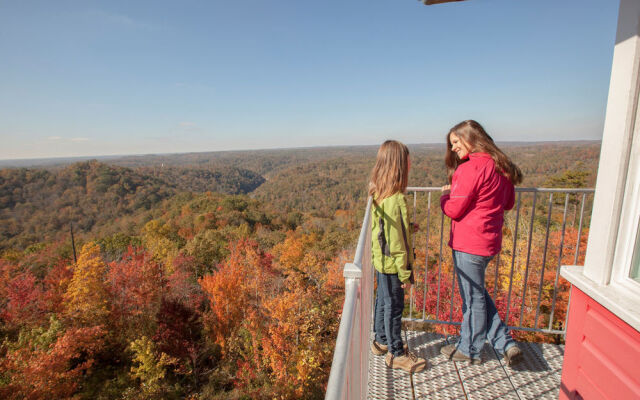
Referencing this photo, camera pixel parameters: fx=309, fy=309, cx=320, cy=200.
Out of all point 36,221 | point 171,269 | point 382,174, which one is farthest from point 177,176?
point 382,174

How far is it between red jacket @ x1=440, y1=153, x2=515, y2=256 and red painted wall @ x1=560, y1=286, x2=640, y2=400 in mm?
491

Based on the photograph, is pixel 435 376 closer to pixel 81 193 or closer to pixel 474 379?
pixel 474 379

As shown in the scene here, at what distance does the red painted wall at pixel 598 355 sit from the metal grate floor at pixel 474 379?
1.57ft

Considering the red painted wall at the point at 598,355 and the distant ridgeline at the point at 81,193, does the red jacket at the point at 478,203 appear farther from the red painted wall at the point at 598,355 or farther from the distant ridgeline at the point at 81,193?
the distant ridgeline at the point at 81,193

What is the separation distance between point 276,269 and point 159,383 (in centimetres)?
1564

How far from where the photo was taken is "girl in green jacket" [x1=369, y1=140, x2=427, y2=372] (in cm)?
196

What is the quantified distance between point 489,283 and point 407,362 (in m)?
17.7

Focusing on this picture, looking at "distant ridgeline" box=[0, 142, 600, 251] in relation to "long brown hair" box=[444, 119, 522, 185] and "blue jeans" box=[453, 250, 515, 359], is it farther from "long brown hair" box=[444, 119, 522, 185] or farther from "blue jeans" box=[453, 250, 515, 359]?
"long brown hair" box=[444, 119, 522, 185]

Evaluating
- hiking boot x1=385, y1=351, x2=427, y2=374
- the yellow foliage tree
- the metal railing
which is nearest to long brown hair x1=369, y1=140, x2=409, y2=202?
the metal railing

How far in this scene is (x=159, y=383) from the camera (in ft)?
55.9

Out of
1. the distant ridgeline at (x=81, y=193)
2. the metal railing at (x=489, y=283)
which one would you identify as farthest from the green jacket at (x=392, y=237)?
the distant ridgeline at (x=81, y=193)

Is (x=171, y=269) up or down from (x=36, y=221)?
down

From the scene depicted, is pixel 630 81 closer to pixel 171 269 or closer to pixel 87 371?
pixel 87 371

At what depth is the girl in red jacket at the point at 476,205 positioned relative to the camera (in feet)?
6.12
